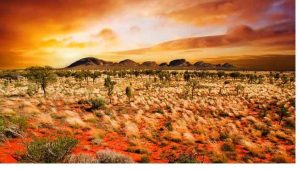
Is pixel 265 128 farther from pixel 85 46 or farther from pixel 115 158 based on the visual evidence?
pixel 85 46

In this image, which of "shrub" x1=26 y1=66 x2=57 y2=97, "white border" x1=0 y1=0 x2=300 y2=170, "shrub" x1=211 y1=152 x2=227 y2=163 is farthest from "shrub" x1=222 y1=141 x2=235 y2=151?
"shrub" x1=26 y1=66 x2=57 y2=97

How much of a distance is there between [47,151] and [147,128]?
287cm

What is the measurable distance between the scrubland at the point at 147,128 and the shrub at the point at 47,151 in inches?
0.8

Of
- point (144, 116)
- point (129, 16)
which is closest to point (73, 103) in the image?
point (144, 116)

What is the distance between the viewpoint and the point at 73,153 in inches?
317

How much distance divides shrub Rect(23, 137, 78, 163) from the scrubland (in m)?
0.02

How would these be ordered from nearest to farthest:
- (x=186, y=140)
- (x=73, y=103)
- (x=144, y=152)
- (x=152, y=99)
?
(x=144, y=152) < (x=186, y=140) < (x=73, y=103) < (x=152, y=99)

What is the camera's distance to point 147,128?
964 centimetres

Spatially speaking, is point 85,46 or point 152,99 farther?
point 152,99

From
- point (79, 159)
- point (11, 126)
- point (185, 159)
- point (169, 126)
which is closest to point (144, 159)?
point (185, 159)

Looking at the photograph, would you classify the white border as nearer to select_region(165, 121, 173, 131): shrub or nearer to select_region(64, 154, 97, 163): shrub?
select_region(64, 154, 97, 163): shrub

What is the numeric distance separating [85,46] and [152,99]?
346cm
